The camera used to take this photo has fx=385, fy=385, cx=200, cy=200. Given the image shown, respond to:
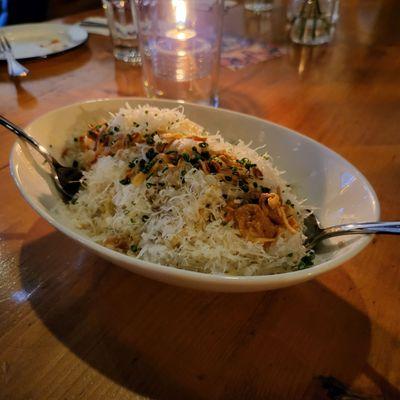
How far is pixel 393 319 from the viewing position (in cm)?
72

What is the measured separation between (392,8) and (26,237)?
9.26 ft

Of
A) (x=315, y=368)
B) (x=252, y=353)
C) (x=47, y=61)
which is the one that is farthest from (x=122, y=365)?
(x=47, y=61)

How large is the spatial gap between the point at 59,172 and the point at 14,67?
1.00m

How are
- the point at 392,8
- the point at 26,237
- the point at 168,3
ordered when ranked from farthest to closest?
1. the point at 392,8
2. the point at 168,3
3. the point at 26,237

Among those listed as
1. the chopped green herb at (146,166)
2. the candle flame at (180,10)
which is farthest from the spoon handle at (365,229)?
the candle flame at (180,10)

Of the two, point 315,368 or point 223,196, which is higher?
point 223,196

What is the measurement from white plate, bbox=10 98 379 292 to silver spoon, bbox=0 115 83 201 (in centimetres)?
3

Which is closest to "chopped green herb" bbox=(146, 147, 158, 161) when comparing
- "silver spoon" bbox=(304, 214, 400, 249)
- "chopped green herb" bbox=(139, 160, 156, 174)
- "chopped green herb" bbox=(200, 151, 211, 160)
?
"chopped green herb" bbox=(139, 160, 156, 174)

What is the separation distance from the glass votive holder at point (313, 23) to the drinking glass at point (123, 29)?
855 millimetres

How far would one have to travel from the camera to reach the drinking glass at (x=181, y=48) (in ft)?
4.91

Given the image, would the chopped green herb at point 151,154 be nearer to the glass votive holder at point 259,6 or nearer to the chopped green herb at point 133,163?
the chopped green herb at point 133,163

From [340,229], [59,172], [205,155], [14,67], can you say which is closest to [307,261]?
[340,229]

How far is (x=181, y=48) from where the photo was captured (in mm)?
1613

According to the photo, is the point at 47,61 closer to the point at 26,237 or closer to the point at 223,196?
the point at 26,237
